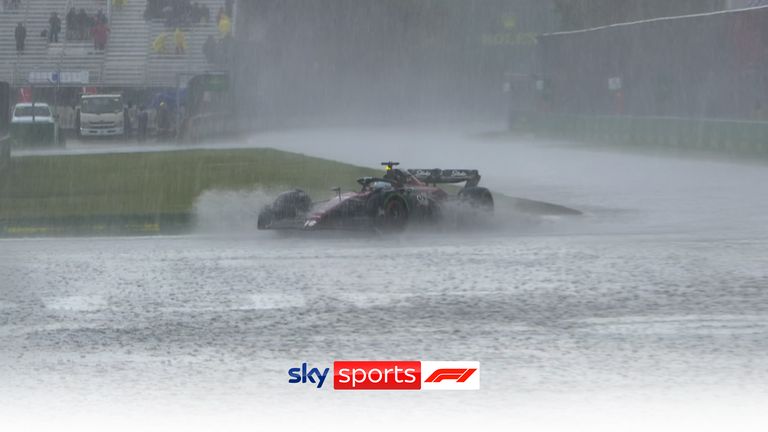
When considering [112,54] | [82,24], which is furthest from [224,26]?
[82,24]

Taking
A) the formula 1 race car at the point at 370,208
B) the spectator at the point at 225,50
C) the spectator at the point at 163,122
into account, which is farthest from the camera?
the spectator at the point at 225,50

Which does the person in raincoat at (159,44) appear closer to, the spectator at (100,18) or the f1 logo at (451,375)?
the spectator at (100,18)

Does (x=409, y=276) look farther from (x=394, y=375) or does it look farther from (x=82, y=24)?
(x=82, y=24)

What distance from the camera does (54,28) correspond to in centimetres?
5794

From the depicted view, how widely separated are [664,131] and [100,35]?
28.4m

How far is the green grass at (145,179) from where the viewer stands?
1939cm

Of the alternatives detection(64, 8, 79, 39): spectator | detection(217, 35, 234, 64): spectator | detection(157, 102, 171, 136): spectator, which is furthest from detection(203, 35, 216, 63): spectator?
detection(157, 102, 171, 136): spectator

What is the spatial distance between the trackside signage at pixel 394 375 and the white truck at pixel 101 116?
4349cm

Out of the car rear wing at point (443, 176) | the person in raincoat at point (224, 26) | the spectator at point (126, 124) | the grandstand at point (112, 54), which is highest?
the person in raincoat at point (224, 26)

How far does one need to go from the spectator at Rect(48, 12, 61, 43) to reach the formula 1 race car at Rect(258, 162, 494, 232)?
1774 inches

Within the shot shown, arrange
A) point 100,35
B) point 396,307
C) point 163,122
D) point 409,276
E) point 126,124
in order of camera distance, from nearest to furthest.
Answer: point 396,307 < point 409,276 < point 163,122 < point 126,124 < point 100,35

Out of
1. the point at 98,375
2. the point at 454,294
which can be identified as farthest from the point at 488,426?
the point at 454,294

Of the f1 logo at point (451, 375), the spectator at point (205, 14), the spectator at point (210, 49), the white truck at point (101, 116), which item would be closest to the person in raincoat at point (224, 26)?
the spectator at point (205, 14)

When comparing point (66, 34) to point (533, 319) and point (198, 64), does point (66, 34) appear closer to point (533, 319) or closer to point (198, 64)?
point (198, 64)
